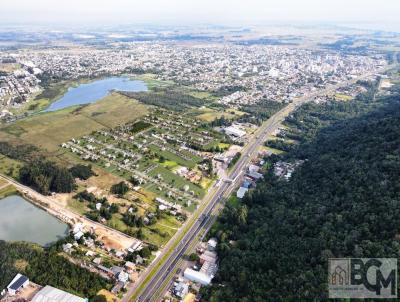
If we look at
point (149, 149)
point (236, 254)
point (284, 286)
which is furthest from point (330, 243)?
point (149, 149)

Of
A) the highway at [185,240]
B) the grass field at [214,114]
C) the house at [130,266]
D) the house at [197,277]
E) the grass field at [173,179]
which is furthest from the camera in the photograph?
the grass field at [214,114]

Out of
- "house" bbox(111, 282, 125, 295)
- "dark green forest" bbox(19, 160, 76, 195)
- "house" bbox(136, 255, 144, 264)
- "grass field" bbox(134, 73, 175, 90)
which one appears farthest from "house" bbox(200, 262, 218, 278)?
"grass field" bbox(134, 73, 175, 90)

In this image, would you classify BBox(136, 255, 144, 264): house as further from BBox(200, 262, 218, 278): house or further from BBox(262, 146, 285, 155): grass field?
BBox(262, 146, 285, 155): grass field

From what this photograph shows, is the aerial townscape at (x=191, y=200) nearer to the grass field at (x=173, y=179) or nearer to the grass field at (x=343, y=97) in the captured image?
the grass field at (x=173, y=179)

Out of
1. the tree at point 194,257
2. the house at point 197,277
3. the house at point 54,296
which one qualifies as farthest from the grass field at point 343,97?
the house at point 54,296

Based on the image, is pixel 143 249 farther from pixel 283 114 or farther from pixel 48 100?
pixel 48 100

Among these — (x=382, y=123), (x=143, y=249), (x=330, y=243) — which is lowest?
(x=143, y=249)
